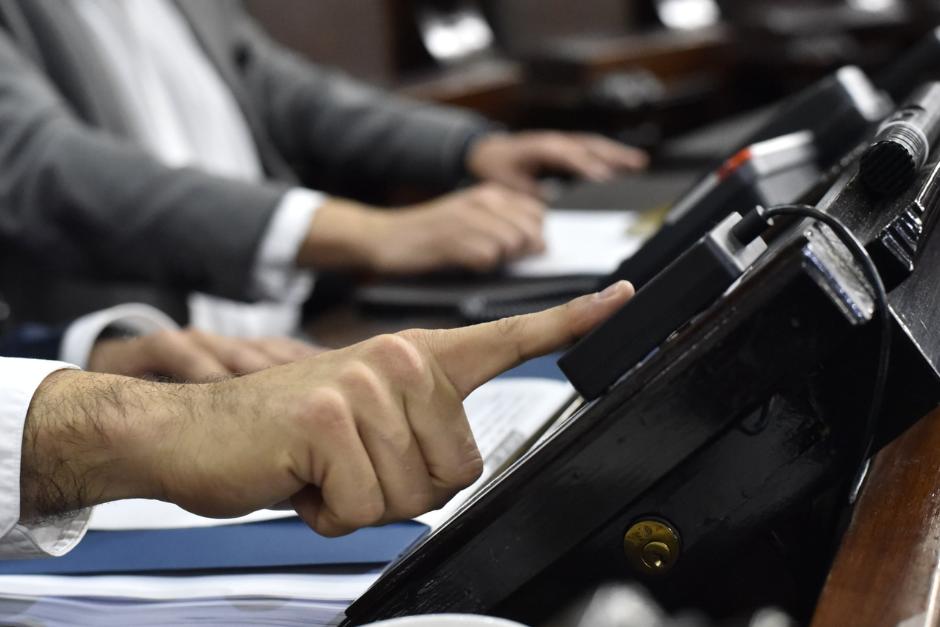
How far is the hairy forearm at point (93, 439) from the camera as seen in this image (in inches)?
20.7

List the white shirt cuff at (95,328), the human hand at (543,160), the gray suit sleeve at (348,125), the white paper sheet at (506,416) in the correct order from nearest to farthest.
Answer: the white paper sheet at (506,416) → the white shirt cuff at (95,328) → the human hand at (543,160) → the gray suit sleeve at (348,125)

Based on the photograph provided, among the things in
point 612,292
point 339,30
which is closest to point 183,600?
point 612,292

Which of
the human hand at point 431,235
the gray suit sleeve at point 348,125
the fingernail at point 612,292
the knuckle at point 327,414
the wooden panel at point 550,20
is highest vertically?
the fingernail at point 612,292

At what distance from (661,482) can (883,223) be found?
153 millimetres

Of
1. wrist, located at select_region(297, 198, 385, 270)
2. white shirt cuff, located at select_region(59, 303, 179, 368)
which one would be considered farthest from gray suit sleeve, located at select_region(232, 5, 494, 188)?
white shirt cuff, located at select_region(59, 303, 179, 368)

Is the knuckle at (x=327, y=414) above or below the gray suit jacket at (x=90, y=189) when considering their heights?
above

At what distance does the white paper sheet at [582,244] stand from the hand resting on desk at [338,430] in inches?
21.1

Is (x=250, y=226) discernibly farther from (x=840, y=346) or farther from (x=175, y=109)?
(x=840, y=346)

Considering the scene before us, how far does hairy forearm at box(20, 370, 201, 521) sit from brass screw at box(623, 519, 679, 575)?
224 mm

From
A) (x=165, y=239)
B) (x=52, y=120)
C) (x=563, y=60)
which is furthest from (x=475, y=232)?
(x=563, y=60)

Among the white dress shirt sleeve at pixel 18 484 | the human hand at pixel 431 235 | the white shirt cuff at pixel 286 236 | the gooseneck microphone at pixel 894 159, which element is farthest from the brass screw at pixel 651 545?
the white shirt cuff at pixel 286 236

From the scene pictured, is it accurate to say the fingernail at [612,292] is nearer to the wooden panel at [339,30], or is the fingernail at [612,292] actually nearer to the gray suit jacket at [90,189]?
the gray suit jacket at [90,189]

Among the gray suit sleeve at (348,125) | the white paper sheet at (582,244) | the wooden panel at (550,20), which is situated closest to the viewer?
the white paper sheet at (582,244)

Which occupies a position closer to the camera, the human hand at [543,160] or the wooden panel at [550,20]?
the human hand at [543,160]
